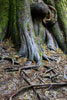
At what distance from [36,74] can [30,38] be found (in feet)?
6.03

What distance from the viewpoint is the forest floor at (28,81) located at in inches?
96.3

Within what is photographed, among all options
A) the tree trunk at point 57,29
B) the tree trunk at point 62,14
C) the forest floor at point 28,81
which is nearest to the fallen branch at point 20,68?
the forest floor at point 28,81

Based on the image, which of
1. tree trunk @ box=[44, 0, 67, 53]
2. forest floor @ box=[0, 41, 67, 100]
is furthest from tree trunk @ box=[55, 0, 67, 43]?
forest floor @ box=[0, 41, 67, 100]

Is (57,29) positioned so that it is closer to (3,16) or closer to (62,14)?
(62,14)

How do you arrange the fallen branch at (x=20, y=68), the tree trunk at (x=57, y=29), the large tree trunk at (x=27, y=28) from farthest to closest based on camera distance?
the tree trunk at (x=57, y=29) < the large tree trunk at (x=27, y=28) < the fallen branch at (x=20, y=68)

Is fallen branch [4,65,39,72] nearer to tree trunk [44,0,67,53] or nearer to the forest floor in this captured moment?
the forest floor

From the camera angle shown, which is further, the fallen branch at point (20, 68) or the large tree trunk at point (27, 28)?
the large tree trunk at point (27, 28)

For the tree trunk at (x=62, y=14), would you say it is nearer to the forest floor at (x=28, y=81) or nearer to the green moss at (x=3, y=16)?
the forest floor at (x=28, y=81)

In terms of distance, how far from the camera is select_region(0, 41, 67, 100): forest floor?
2.45 metres

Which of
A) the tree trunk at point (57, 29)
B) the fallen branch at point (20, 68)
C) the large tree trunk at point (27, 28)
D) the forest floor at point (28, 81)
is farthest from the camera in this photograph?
the tree trunk at point (57, 29)

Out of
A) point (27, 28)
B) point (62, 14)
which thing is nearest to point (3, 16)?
point (27, 28)

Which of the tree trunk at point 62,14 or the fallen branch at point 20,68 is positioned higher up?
the tree trunk at point 62,14

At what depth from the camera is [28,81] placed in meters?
2.93

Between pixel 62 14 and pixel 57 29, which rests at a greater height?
pixel 62 14
